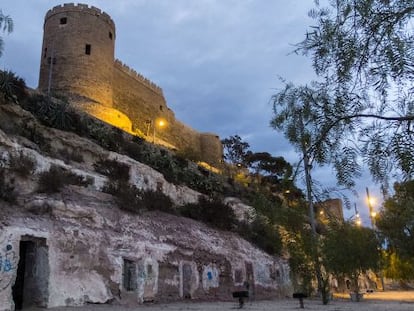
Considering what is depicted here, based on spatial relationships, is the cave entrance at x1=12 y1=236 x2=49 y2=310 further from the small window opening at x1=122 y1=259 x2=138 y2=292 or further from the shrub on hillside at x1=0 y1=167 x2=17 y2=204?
the small window opening at x1=122 y1=259 x2=138 y2=292

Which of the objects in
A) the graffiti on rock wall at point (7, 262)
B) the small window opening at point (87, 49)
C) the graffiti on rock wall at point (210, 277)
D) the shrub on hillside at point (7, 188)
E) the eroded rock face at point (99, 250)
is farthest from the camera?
the small window opening at point (87, 49)

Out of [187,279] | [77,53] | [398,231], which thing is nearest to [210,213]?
[187,279]

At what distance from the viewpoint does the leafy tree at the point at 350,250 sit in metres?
18.4

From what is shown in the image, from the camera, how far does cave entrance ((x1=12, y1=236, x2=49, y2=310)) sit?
426 inches

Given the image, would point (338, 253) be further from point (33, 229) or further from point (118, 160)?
point (33, 229)

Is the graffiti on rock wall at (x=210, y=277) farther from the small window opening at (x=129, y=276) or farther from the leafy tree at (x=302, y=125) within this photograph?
the leafy tree at (x=302, y=125)

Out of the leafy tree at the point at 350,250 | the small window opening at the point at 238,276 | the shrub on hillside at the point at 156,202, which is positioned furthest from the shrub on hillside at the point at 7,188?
the leafy tree at the point at 350,250

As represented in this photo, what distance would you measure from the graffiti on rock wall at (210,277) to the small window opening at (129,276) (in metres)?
3.87

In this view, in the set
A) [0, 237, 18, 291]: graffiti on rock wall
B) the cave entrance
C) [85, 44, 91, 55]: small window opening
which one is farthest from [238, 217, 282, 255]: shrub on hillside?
[85, 44, 91, 55]: small window opening

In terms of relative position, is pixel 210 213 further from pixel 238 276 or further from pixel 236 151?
pixel 236 151

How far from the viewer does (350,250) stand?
19.9 meters

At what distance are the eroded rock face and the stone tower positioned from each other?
1502 cm

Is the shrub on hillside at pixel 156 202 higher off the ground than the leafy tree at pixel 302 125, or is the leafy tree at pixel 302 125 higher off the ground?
the shrub on hillside at pixel 156 202

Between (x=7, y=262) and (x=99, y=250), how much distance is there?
3.12 meters
